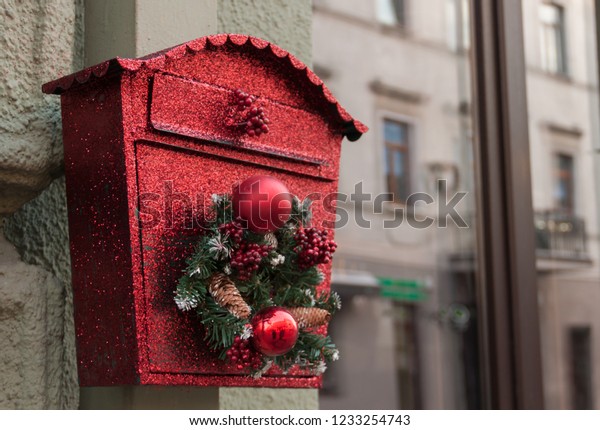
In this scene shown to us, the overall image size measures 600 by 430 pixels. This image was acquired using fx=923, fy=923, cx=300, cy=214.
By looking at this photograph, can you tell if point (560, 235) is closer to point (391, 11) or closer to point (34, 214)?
point (391, 11)

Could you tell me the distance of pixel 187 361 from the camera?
103 centimetres

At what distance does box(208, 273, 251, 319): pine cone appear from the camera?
102 cm

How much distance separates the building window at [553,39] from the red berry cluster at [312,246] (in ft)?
14.0

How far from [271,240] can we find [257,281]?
2.0 inches

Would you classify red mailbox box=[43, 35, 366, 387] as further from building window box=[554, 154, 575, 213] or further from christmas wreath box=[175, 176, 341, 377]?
building window box=[554, 154, 575, 213]

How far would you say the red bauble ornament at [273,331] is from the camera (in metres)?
1.01

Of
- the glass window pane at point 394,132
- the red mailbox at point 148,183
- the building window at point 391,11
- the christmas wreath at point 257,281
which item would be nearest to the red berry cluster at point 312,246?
the christmas wreath at point 257,281

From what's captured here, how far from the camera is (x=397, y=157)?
5773 mm


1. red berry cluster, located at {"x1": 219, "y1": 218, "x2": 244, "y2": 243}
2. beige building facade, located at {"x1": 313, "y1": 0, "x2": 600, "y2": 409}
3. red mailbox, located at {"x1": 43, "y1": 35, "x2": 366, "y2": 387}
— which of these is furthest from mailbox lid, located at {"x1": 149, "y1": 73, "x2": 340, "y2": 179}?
beige building facade, located at {"x1": 313, "y1": 0, "x2": 600, "y2": 409}

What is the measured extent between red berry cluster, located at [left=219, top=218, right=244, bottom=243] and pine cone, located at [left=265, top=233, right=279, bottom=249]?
4cm

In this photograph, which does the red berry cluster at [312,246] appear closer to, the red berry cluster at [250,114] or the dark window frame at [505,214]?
the red berry cluster at [250,114]

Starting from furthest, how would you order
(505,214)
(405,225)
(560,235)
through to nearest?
(405,225), (560,235), (505,214)

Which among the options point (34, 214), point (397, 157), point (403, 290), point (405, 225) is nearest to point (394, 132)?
point (397, 157)

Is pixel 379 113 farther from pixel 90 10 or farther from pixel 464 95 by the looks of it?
pixel 90 10
